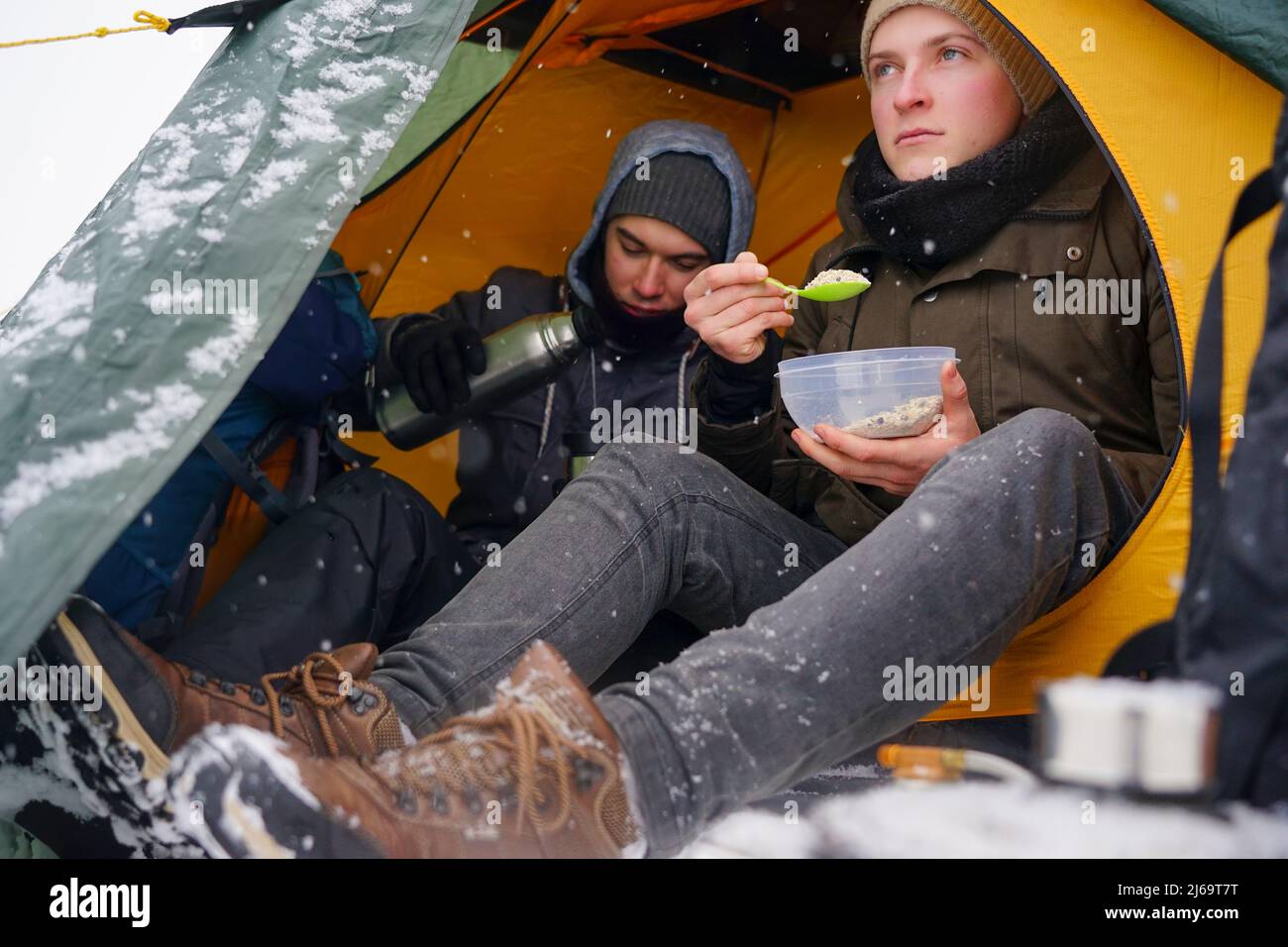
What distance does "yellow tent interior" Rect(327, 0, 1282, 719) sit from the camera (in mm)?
1105

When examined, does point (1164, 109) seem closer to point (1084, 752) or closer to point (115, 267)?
point (1084, 752)

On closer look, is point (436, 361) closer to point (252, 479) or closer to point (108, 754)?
point (252, 479)

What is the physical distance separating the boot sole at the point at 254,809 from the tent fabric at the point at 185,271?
185mm

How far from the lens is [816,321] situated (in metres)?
1.60

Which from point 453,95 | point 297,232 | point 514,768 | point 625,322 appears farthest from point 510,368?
point 514,768

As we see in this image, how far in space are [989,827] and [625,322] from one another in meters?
1.16

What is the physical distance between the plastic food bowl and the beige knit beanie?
17.3 inches

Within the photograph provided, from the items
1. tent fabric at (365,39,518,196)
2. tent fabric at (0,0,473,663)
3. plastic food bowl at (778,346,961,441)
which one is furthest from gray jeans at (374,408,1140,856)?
tent fabric at (365,39,518,196)

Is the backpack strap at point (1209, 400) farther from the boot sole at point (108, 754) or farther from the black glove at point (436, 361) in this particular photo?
the black glove at point (436, 361)

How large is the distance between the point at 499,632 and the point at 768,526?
0.37 meters

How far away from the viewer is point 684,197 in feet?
5.87

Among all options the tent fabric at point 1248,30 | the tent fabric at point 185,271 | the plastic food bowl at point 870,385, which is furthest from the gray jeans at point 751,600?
the tent fabric at point 1248,30

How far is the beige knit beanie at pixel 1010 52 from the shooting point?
1.35m

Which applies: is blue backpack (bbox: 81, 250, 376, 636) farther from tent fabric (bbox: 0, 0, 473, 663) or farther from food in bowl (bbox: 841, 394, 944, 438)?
food in bowl (bbox: 841, 394, 944, 438)
